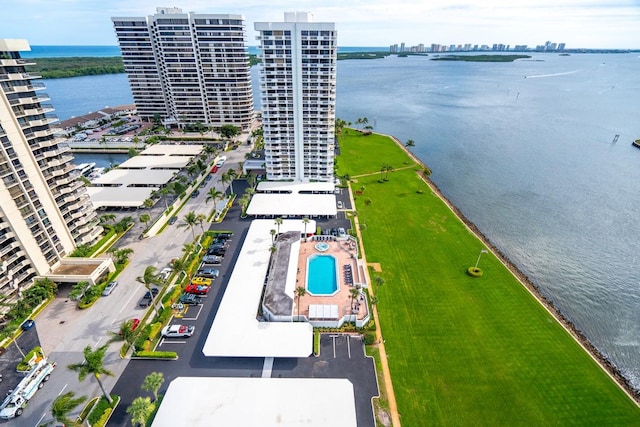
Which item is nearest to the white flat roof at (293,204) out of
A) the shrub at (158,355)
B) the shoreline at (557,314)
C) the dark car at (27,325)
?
the shoreline at (557,314)

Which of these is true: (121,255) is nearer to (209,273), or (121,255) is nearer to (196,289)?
(209,273)

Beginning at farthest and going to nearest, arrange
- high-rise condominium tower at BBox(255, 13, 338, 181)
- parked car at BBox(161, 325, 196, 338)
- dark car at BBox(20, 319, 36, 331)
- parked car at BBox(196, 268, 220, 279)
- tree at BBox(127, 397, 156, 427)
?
high-rise condominium tower at BBox(255, 13, 338, 181) < parked car at BBox(196, 268, 220, 279) < dark car at BBox(20, 319, 36, 331) < parked car at BBox(161, 325, 196, 338) < tree at BBox(127, 397, 156, 427)

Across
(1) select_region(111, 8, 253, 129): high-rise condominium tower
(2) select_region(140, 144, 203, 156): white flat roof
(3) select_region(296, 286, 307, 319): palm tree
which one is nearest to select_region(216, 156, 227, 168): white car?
(2) select_region(140, 144, 203, 156): white flat roof

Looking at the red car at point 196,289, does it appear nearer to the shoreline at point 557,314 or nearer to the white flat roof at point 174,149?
the shoreline at point 557,314

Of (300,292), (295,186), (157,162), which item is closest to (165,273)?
(300,292)

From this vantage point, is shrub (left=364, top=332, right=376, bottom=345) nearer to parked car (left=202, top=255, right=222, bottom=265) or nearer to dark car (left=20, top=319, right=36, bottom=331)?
parked car (left=202, top=255, right=222, bottom=265)
